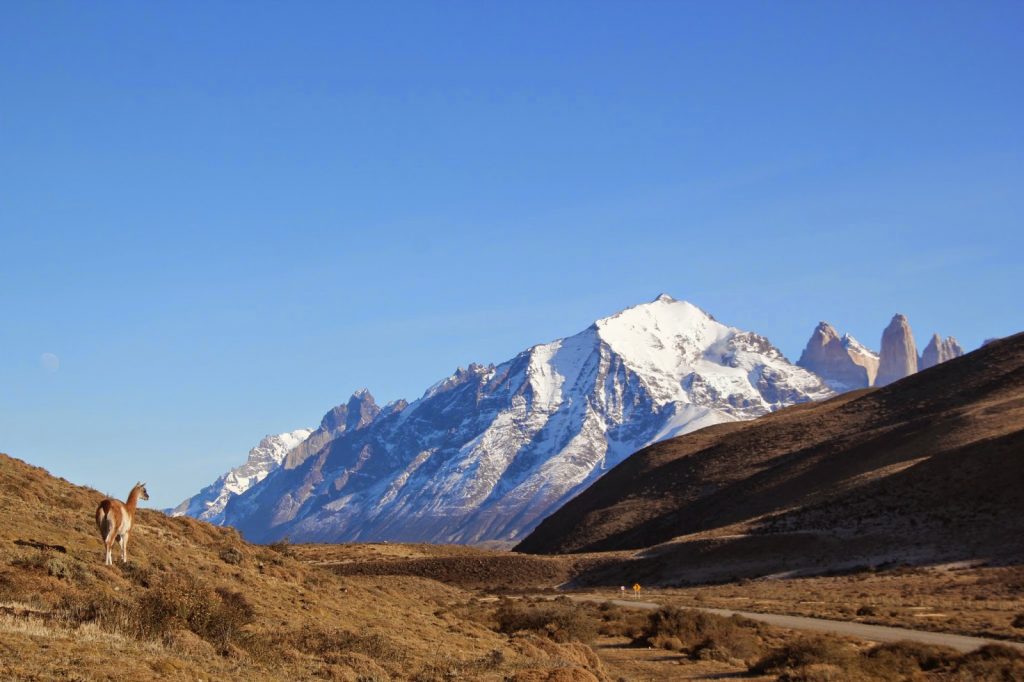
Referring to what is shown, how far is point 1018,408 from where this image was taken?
102625mm

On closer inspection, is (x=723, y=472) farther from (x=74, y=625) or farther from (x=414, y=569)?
(x=74, y=625)

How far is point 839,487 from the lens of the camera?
3708 inches

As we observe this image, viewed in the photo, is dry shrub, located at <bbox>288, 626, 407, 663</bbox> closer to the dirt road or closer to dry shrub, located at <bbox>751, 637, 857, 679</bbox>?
dry shrub, located at <bbox>751, 637, 857, 679</bbox>

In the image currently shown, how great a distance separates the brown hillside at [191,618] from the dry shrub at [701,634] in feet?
19.2

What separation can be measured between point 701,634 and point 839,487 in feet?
211

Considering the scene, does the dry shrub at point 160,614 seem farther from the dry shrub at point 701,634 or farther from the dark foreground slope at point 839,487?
the dark foreground slope at point 839,487

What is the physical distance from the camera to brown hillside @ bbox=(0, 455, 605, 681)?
13.9m

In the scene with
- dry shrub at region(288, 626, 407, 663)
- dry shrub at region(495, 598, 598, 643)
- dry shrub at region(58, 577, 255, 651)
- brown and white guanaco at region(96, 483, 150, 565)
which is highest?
brown and white guanaco at region(96, 483, 150, 565)

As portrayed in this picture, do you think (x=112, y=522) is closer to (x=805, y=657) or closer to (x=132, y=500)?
(x=132, y=500)

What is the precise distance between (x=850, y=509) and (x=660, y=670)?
6094 centimetres

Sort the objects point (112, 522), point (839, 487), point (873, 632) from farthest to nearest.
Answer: point (839, 487), point (873, 632), point (112, 522)

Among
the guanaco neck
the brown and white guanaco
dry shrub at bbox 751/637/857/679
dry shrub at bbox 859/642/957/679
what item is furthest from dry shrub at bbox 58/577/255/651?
dry shrub at bbox 859/642/957/679

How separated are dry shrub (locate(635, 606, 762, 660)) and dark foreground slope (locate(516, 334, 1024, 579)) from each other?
110ft

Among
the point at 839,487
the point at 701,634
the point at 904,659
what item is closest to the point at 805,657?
the point at 904,659
